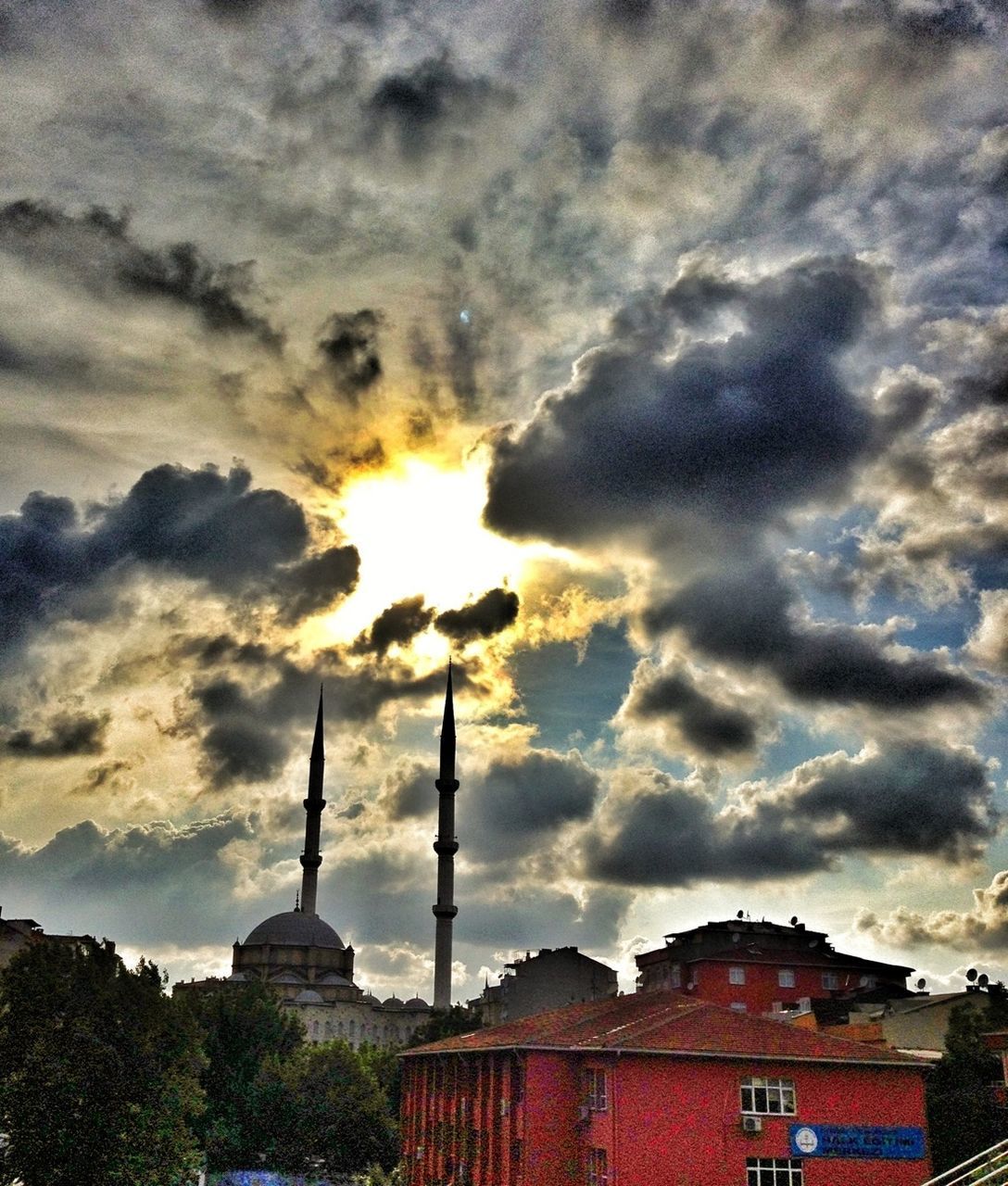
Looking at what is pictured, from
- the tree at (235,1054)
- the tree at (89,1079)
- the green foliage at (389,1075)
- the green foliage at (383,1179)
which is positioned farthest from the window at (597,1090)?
the green foliage at (389,1075)

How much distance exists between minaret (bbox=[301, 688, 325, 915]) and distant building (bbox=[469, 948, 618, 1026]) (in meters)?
23.5

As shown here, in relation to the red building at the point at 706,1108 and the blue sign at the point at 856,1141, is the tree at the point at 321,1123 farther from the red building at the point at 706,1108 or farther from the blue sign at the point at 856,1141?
the blue sign at the point at 856,1141

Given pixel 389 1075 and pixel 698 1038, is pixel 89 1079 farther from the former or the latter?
pixel 389 1075

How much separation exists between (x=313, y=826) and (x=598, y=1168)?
238ft

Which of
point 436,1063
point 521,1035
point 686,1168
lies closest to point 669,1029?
point 686,1168

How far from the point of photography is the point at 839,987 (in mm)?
74750

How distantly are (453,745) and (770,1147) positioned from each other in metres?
65.1

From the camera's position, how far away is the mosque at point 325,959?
94.8m

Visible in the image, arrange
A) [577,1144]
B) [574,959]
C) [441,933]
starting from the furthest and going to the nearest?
[441,933] < [574,959] < [577,1144]

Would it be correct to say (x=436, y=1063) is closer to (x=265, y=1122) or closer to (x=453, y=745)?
(x=265, y=1122)

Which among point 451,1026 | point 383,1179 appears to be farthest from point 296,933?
point 383,1179

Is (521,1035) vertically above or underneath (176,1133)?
above

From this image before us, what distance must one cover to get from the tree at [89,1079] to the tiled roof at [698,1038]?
1107cm

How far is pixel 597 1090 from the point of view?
3412cm
